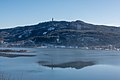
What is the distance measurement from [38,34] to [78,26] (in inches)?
932

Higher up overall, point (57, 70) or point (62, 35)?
point (62, 35)

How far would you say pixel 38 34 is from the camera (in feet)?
459

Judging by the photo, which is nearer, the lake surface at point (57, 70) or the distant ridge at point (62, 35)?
the lake surface at point (57, 70)

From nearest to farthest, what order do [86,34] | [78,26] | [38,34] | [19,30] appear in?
[86,34] < [38,34] < [78,26] < [19,30]

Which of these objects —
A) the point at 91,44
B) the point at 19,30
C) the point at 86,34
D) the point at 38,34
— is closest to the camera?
the point at 91,44

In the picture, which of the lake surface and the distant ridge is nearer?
the lake surface

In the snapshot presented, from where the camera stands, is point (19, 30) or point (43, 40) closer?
point (43, 40)

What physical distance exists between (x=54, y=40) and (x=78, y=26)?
2984 centimetres

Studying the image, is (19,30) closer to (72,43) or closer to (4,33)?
(4,33)

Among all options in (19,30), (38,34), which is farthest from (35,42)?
(19,30)

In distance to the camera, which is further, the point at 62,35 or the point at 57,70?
the point at 62,35

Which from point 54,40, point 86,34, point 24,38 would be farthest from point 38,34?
point 86,34

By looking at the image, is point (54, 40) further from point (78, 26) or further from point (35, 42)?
point (78, 26)

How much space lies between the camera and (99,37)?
382ft
